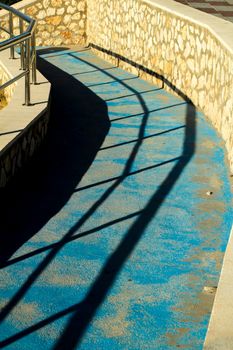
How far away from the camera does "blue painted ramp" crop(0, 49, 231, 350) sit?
521 centimetres

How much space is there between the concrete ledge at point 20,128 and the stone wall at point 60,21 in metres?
6.69

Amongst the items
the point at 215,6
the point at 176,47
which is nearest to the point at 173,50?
the point at 176,47

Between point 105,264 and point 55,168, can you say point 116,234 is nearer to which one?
point 105,264

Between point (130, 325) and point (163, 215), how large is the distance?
6.41 ft

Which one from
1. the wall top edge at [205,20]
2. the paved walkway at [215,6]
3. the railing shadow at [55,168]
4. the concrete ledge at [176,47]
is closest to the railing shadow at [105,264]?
the railing shadow at [55,168]

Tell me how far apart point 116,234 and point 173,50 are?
5607mm

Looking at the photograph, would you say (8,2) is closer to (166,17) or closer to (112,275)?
(166,17)

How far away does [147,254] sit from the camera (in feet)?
20.5

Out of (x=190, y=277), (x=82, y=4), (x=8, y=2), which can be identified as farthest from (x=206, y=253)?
(x=8, y=2)

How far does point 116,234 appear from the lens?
6594mm

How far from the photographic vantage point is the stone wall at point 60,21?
16.2m

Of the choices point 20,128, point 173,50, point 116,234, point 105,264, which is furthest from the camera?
point 173,50

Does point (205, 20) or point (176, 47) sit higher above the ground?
point (205, 20)

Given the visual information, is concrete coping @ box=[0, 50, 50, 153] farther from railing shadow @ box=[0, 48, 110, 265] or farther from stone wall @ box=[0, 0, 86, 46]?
stone wall @ box=[0, 0, 86, 46]
